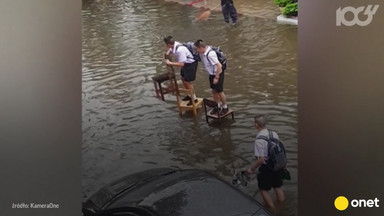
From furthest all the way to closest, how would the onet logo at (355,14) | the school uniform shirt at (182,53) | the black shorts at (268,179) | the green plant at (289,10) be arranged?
the school uniform shirt at (182,53), the black shorts at (268,179), the green plant at (289,10), the onet logo at (355,14)

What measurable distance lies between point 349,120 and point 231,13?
0.83 metres

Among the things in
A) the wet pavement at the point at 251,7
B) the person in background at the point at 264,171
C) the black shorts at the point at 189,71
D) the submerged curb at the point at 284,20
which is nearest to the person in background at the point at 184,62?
the black shorts at the point at 189,71

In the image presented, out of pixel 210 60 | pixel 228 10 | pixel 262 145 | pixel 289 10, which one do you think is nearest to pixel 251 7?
pixel 228 10

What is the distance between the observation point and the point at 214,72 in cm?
263

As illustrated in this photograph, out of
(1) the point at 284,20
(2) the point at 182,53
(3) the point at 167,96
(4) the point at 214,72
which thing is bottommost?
(3) the point at 167,96

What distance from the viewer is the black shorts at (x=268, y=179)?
8.12 ft

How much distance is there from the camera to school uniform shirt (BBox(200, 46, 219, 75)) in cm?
260

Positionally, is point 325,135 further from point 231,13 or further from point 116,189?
point 116,189

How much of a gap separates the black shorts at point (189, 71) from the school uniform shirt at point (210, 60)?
0.19ft

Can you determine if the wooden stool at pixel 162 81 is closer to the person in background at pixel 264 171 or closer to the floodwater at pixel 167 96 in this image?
the floodwater at pixel 167 96

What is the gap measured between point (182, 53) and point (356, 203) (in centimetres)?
109

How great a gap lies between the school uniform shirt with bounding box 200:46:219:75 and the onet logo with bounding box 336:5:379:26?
0.69m

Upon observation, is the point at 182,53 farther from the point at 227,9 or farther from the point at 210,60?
the point at 227,9

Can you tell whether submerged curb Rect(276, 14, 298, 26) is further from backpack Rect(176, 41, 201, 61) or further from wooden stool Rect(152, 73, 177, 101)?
wooden stool Rect(152, 73, 177, 101)
